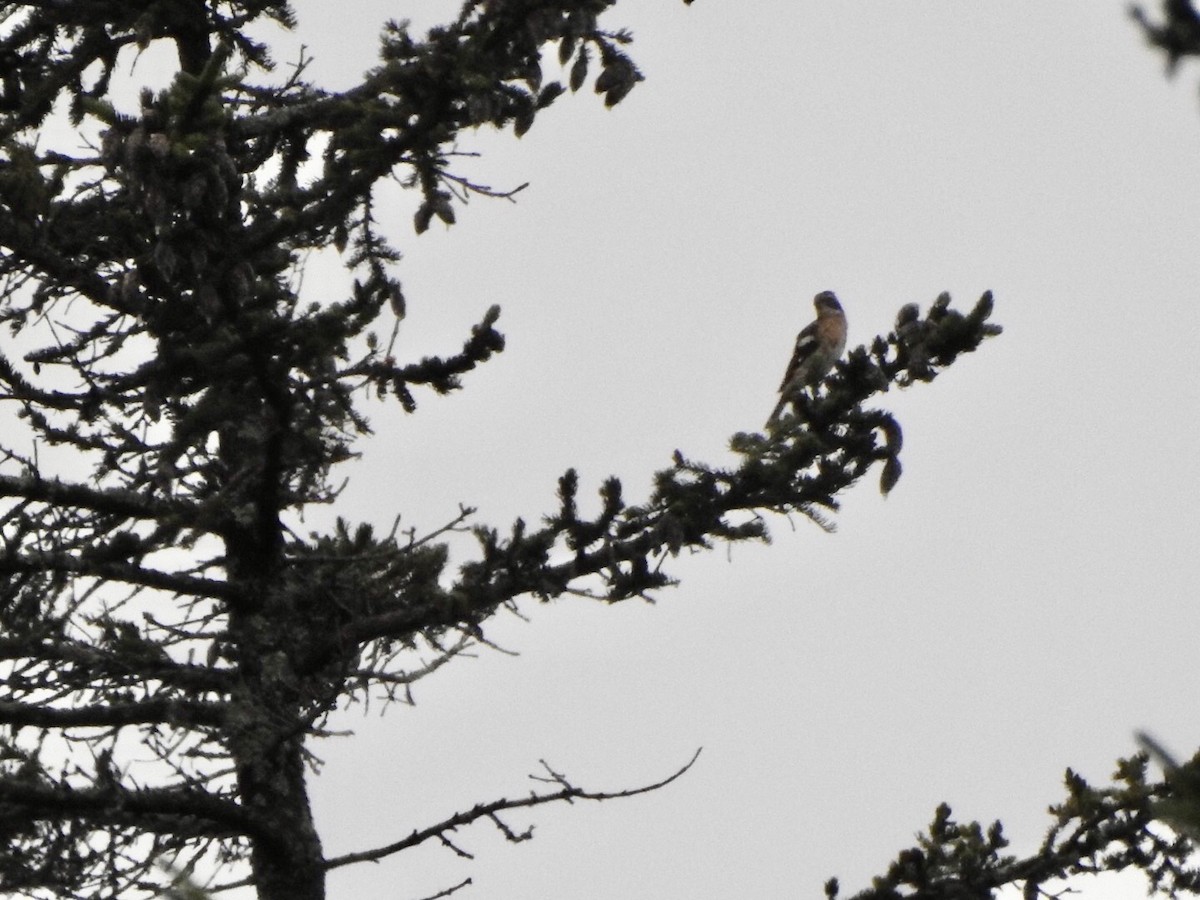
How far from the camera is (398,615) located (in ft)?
26.3

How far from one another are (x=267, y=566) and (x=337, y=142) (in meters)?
2.38

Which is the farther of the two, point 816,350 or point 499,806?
point 816,350

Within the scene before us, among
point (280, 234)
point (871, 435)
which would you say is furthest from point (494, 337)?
point (871, 435)

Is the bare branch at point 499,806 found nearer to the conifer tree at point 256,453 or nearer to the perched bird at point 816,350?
the conifer tree at point 256,453

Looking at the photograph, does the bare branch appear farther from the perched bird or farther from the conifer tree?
the perched bird

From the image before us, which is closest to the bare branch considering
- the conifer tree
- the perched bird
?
the conifer tree

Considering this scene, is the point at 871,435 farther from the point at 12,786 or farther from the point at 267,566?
the point at 12,786

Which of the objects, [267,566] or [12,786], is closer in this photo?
[12,786]

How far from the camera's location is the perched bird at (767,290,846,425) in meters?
→ 12.0

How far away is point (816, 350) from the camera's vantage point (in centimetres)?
1236

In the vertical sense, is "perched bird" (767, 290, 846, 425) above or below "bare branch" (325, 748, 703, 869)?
above

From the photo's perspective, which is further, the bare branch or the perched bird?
the perched bird

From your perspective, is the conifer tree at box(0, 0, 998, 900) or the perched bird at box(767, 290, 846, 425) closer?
the conifer tree at box(0, 0, 998, 900)

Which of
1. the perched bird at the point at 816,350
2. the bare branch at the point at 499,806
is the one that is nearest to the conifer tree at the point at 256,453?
the bare branch at the point at 499,806
